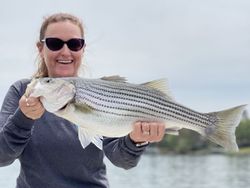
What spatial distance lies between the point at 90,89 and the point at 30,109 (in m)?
0.53

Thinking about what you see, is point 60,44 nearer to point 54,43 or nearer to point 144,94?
point 54,43

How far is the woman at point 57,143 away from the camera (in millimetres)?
5672

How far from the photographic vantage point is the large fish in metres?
5.28

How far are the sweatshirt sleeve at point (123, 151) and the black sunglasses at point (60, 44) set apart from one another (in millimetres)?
969

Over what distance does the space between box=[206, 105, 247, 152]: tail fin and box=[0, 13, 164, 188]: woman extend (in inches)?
20.4

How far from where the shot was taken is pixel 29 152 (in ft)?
19.2

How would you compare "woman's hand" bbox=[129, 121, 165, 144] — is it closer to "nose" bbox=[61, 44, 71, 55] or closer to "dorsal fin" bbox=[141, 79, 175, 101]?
"dorsal fin" bbox=[141, 79, 175, 101]

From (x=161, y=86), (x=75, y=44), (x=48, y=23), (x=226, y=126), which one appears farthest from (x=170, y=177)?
(x=161, y=86)

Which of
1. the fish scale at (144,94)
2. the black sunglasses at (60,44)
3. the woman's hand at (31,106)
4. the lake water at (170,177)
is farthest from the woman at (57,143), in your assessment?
the lake water at (170,177)

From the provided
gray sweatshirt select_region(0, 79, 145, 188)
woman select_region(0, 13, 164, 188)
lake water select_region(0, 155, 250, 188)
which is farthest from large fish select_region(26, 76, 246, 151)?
lake water select_region(0, 155, 250, 188)

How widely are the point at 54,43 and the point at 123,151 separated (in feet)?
3.96

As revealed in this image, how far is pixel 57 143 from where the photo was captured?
5.88 metres

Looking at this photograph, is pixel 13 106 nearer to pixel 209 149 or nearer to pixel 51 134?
pixel 51 134

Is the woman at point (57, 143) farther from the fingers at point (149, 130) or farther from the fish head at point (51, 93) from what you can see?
the fish head at point (51, 93)
